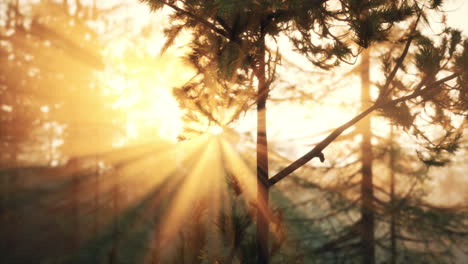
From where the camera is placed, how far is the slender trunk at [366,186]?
8594 mm

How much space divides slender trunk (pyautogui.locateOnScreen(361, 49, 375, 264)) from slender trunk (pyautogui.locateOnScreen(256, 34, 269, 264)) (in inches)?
240

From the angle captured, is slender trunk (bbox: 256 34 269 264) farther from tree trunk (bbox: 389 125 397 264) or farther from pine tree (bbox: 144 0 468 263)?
tree trunk (bbox: 389 125 397 264)

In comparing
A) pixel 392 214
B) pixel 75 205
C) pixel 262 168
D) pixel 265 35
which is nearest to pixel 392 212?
pixel 392 214

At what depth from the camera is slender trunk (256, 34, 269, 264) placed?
313cm

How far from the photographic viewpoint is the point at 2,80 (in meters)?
13.7

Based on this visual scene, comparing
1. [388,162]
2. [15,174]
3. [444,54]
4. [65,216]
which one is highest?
[444,54]

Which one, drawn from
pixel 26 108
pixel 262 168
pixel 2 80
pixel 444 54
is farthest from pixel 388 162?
pixel 2 80

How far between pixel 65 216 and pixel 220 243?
15.6 m

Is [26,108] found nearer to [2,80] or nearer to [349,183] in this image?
[2,80]

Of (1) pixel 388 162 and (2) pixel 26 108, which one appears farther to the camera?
(2) pixel 26 108

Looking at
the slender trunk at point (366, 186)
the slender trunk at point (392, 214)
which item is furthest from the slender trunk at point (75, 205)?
the slender trunk at point (392, 214)

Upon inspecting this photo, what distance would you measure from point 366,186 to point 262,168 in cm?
642

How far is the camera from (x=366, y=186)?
8.66m

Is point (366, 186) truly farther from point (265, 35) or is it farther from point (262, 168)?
point (265, 35)
